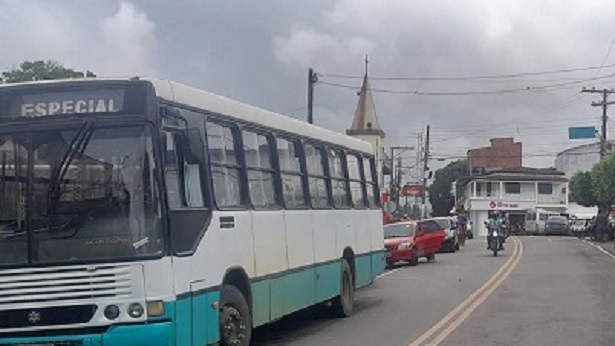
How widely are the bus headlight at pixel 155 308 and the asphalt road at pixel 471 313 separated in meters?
4.74

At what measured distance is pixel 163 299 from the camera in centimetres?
837

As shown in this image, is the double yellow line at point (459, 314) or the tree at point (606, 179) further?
the tree at point (606, 179)

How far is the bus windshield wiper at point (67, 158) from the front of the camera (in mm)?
8438

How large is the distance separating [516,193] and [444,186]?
3197 centimetres

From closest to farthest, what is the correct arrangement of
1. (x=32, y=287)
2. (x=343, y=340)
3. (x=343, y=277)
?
(x=32, y=287) < (x=343, y=340) < (x=343, y=277)

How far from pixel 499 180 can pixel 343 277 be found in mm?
88726

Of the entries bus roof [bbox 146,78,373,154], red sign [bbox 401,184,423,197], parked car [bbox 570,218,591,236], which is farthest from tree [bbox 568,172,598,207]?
bus roof [bbox 146,78,373,154]

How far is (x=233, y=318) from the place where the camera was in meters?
10.2

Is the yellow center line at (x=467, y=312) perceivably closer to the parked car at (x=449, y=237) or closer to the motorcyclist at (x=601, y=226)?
the parked car at (x=449, y=237)

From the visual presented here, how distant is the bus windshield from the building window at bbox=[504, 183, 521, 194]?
96500 millimetres

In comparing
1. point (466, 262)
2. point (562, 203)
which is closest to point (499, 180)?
point (562, 203)

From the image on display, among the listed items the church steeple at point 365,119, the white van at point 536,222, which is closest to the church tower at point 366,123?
the church steeple at point 365,119

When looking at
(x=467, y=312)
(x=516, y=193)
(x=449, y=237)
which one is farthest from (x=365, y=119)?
(x=467, y=312)

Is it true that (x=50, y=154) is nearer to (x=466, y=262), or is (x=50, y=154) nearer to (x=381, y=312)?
(x=381, y=312)
